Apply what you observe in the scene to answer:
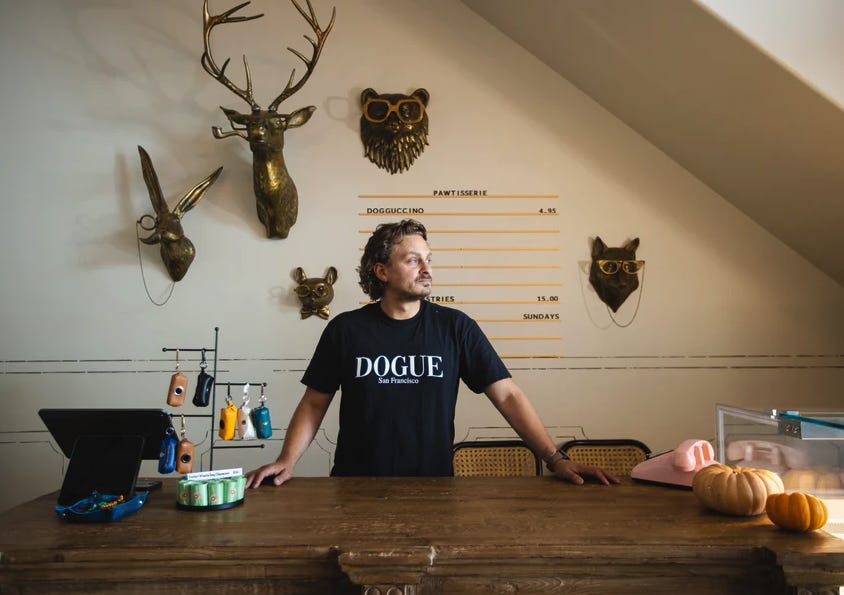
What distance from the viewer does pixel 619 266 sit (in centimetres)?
342

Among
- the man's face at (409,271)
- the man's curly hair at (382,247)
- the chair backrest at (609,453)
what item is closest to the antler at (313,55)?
the man's curly hair at (382,247)

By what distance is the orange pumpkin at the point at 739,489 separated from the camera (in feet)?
4.71

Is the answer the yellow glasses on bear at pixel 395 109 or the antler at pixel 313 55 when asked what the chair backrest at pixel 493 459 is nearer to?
the yellow glasses on bear at pixel 395 109

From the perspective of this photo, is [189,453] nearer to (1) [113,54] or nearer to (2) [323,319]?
(2) [323,319]

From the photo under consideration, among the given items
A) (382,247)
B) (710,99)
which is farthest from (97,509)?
(710,99)

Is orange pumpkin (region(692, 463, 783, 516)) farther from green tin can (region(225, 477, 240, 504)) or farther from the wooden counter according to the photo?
green tin can (region(225, 477, 240, 504))

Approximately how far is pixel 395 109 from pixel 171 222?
1.33 metres

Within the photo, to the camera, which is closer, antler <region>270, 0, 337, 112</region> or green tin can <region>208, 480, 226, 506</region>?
green tin can <region>208, 480, 226, 506</region>

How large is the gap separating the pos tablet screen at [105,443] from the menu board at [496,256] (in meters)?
1.94

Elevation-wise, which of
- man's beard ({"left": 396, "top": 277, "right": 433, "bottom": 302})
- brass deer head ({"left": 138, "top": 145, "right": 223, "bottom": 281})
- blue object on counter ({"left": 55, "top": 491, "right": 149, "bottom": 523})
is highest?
brass deer head ({"left": 138, "top": 145, "right": 223, "bottom": 281})

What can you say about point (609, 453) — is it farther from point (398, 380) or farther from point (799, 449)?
point (799, 449)

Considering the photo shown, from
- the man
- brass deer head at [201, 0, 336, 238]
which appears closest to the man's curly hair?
the man

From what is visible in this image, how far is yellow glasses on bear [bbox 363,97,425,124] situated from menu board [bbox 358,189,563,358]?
0.42 meters

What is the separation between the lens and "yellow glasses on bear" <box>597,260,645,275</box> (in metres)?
3.42
